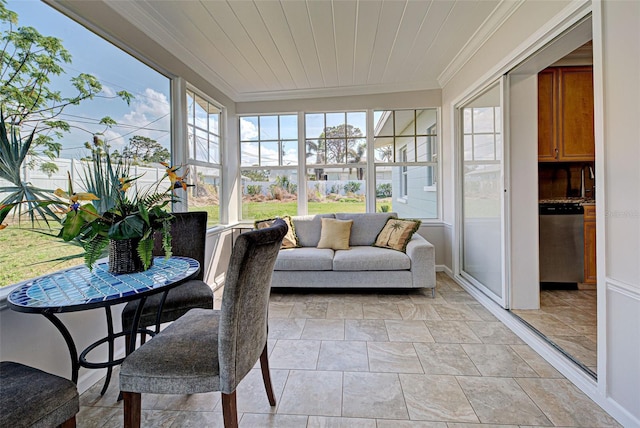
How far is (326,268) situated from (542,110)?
2.85 metres

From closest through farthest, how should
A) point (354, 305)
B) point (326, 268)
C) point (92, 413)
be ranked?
point (92, 413) < point (354, 305) < point (326, 268)

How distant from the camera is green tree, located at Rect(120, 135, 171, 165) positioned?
231 cm

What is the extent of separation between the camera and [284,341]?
2.29m

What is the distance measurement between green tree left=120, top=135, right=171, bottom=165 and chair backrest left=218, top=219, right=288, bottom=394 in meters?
1.73

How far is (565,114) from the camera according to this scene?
10.2ft

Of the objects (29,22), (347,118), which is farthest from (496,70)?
(29,22)

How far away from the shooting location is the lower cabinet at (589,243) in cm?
304

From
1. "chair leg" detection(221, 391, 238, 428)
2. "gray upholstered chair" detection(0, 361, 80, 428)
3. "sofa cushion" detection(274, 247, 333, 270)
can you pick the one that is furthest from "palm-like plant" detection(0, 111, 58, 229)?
"sofa cushion" detection(274, 247, 333, 270)

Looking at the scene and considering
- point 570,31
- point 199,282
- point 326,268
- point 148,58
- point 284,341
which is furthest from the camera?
point 326,268

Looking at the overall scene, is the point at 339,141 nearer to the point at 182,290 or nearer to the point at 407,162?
the point at 407,162

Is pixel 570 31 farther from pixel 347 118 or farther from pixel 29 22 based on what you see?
pixel 29 22

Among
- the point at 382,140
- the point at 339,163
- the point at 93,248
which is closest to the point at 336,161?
the point at 339,163

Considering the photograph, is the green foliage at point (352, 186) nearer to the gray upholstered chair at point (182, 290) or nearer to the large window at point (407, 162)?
the large window at point (407, 162)

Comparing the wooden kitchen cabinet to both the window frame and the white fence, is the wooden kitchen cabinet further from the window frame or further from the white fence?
the white fence
